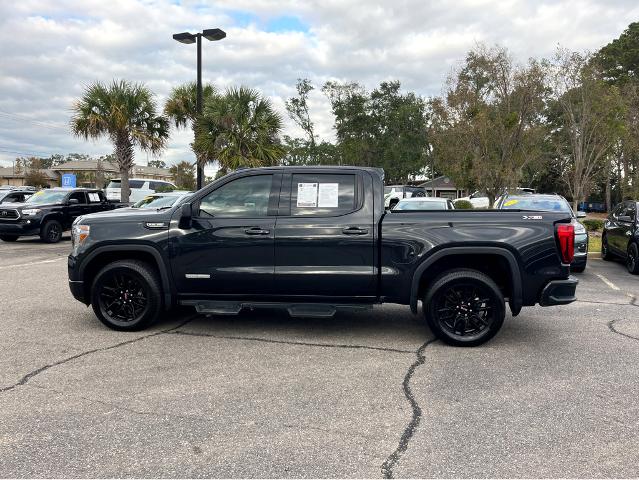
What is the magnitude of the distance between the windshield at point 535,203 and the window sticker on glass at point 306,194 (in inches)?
278

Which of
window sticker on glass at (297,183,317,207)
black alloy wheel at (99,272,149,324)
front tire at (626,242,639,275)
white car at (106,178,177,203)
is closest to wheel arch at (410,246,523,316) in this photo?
window sticker on glass at (297,183,317,207)

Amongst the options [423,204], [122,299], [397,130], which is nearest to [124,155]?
[423,204]

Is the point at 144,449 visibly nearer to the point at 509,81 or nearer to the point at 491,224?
the point at 491,224

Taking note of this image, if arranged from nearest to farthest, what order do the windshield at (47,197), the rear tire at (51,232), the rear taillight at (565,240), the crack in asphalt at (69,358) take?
the crack in asphalt at (69,358) → the rear taillight at (565,240) → the rear tire at (51,232) → the windshield at (47,197)

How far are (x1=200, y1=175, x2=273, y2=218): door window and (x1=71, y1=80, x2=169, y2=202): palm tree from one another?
621 inches

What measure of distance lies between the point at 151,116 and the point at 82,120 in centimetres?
259

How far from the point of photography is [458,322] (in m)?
5.07

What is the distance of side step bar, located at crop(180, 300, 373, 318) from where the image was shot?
5.10 metres

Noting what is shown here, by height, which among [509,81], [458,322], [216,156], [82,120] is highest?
[509,81]

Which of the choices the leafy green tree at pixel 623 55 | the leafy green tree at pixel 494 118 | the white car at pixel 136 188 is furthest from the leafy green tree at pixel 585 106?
the leafy green tree at pixel 623 55

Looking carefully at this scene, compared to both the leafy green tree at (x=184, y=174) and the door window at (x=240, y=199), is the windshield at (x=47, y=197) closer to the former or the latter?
the door window at (x=240, y=199)

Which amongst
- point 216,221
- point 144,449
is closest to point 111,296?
point 216,221

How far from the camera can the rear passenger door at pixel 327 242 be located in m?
5.07

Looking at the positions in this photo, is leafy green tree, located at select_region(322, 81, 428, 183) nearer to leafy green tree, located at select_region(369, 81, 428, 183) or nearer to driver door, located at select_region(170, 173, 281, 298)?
leafy green tree, located at select_region(369, 81, 428, 183)
